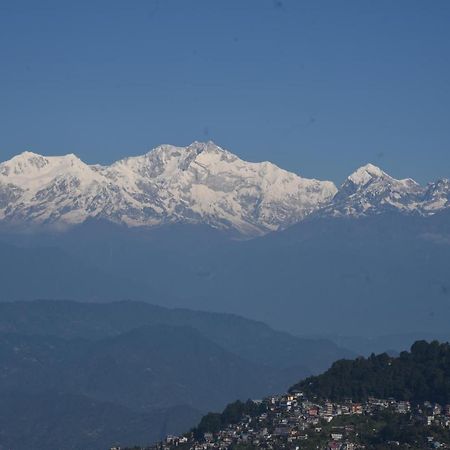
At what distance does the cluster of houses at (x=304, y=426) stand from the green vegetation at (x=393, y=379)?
4.05 ft

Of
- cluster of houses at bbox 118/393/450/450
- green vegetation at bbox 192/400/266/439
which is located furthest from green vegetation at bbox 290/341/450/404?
green vegetation at bbox 192/400/266/439

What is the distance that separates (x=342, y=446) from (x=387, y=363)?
21938mm

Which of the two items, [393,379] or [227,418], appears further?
[393,379]

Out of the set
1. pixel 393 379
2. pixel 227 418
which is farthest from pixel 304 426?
pixel 393 379

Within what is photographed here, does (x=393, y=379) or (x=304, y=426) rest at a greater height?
(x=393, y=379)

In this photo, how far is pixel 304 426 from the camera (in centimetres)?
9469

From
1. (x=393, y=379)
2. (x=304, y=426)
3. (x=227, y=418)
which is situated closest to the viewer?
(x=304, y=426)

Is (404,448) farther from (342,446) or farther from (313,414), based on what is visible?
(313,414)

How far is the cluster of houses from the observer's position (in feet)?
297

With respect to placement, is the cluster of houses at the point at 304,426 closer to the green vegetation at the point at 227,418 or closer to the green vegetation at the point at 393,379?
the green vegetation at the point at 227,418

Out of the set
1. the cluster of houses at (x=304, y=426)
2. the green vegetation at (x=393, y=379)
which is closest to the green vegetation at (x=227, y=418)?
the cluster of houses at (x=304, y=426)

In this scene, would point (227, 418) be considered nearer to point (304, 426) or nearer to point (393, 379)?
point (304, 426)

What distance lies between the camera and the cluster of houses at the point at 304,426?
9062cm

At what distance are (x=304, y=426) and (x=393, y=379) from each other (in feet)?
38.1
